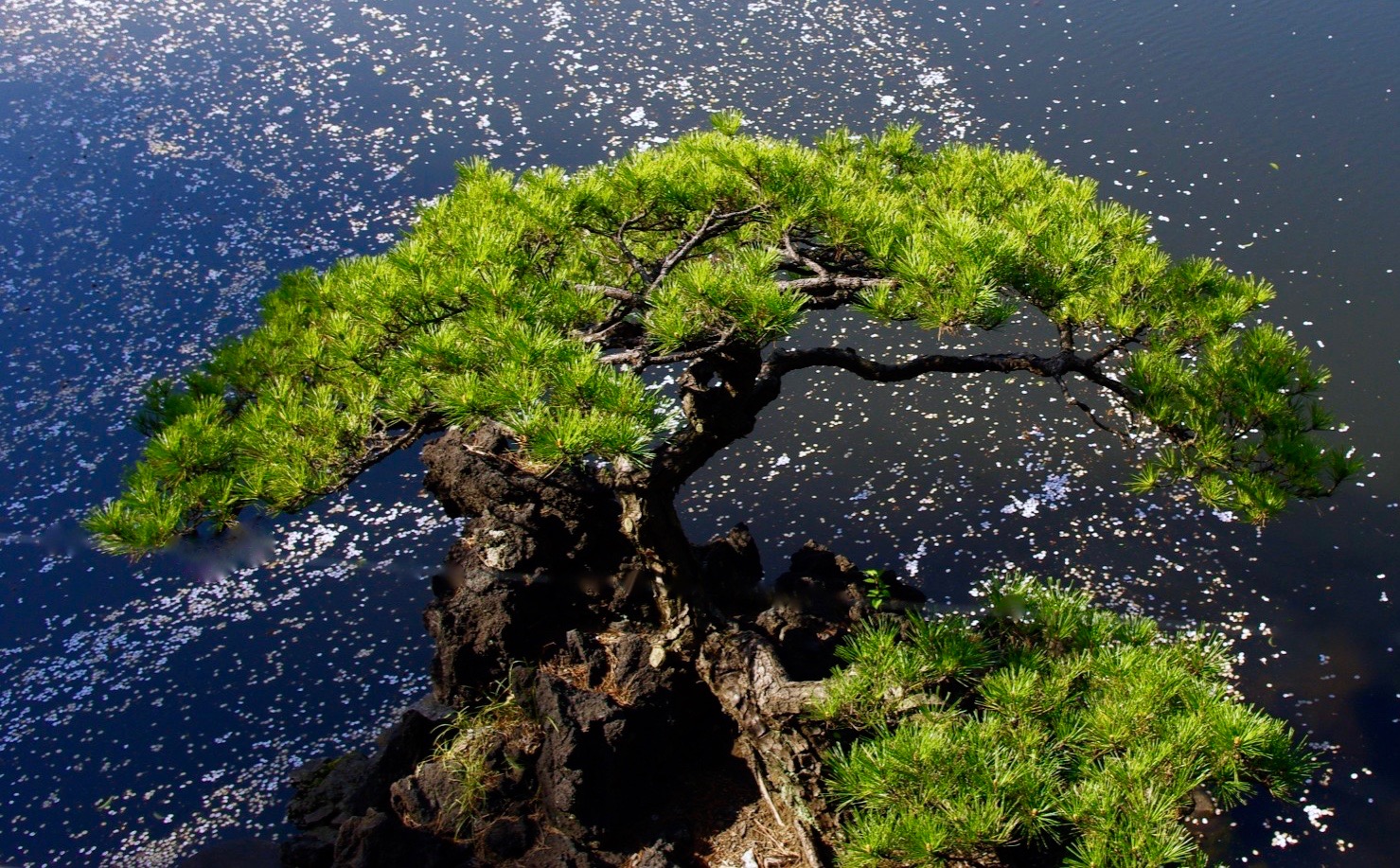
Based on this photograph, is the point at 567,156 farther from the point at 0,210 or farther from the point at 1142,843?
the point at 1142,843

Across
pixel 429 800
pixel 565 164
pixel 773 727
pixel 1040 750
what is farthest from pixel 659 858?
pixel 565 164

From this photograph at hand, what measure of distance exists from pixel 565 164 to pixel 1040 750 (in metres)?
3.06

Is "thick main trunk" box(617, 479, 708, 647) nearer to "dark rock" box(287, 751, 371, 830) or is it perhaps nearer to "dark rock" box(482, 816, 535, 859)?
"dark rock" box(482, 816, 535, 859)

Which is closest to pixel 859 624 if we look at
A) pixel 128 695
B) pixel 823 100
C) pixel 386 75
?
pixel 128 695

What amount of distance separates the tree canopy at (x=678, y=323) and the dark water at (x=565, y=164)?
36.9 inches

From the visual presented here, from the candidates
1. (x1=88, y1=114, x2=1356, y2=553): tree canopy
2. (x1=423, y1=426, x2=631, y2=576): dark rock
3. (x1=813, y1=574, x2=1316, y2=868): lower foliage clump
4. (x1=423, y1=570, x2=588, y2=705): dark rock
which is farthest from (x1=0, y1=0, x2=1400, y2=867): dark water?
(x1=88, y1=114, x2=1356, y2=553): tree canopy

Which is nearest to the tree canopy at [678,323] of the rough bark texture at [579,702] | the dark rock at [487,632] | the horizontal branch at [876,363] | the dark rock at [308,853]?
the horizontal branch at [876,363]

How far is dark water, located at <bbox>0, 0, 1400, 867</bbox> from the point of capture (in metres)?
2.67

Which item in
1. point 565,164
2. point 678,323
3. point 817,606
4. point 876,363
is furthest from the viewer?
point 565,164

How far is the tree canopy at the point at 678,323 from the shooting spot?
166cm

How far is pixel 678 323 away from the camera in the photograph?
168 cm

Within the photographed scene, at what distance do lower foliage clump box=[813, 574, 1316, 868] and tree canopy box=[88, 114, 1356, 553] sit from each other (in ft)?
1.09

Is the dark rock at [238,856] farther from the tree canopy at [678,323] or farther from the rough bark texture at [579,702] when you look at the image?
the tree canopy at [678,323]

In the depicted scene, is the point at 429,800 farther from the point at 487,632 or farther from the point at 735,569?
the point at 735,569
